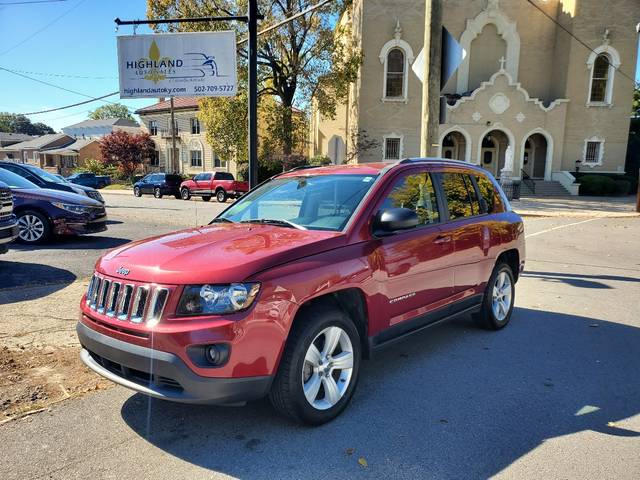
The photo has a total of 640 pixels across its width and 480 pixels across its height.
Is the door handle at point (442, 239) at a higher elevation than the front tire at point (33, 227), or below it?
higher

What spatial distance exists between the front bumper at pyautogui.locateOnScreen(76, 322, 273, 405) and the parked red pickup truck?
23.6 meters

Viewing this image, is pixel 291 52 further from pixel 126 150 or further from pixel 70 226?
pixel 126 150

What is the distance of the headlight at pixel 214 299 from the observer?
2.87 m

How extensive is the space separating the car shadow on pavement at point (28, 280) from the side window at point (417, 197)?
4859mm

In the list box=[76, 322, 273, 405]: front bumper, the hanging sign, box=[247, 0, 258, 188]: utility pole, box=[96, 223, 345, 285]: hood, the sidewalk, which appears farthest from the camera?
the sidewalk

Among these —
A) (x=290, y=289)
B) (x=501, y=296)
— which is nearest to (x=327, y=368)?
(x=290, y=289)

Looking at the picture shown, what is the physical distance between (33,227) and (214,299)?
8.84m

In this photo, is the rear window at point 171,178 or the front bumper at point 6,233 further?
the rear window at point 171,178

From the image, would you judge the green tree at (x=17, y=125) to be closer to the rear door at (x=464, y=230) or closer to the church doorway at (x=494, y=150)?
the church doorway at (x=494, y=150)

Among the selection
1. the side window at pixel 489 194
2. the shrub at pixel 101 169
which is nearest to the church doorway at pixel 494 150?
the side window at pixel 489 194

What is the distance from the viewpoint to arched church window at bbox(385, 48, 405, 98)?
2897 centimetres

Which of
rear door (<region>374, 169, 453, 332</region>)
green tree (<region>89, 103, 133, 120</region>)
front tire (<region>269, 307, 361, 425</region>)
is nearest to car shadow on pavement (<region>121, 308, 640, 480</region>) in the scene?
front tire (<region>269, 307, 361, 425</region>)

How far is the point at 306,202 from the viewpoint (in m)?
4.30

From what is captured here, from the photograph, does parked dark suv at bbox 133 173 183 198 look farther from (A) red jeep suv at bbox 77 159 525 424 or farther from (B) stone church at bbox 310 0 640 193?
(A) red jeep suv at bbox 77 159 525 424
